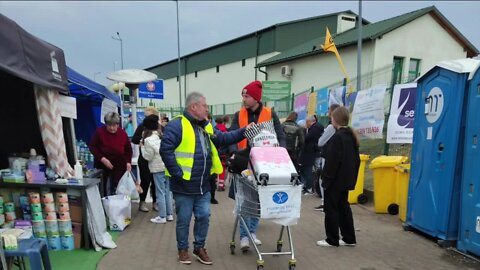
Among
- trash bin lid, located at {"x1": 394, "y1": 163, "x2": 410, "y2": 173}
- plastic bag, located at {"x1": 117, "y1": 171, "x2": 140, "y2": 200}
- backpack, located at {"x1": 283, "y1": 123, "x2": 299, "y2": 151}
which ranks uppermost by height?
backpack, located at {"x1": 283, "y1": 123, "x2": 299, "y2": 151}

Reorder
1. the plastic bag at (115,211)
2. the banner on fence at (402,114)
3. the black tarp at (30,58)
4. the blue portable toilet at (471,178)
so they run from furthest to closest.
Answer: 1. the banner on fence at (402,114)
2. the plastic bag at (115,211)
3. the blue portable toilet at (471,178)
4. the black tarp at (30,58)

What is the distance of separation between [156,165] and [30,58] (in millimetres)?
2803

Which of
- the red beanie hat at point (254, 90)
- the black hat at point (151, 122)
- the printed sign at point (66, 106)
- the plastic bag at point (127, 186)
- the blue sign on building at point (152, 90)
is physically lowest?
the plastic bag at point (127, 186)

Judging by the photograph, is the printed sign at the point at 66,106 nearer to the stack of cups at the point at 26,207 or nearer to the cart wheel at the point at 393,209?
the stack of cups at the point at 26,207

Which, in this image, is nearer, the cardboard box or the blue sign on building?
the cardboard box

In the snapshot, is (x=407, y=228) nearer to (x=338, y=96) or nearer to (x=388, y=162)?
(x=388, y=162)

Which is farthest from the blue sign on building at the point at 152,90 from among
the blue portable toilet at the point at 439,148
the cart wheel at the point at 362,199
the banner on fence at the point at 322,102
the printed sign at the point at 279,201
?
the printed sign at the point at 279,201

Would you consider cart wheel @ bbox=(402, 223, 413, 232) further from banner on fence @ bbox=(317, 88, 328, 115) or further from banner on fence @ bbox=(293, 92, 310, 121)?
banner on fence @ bbox=(293, 92, 310, 121)

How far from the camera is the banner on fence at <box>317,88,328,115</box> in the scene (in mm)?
11797

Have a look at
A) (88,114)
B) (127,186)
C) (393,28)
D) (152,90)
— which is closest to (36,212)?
(127,186)

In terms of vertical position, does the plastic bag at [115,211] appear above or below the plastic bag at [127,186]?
below

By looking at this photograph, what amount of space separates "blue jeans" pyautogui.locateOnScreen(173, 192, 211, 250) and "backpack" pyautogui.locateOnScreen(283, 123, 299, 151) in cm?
424

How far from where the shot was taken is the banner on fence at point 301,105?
13695 mm

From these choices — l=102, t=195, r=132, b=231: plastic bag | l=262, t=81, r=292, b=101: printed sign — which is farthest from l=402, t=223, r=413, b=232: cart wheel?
l=262, t=81, r=292, b=101: printed sign
